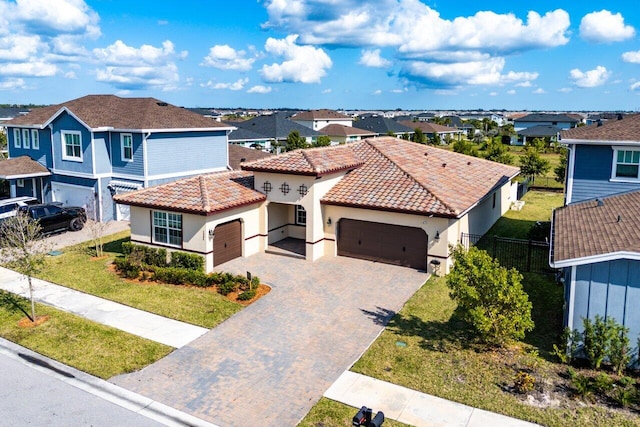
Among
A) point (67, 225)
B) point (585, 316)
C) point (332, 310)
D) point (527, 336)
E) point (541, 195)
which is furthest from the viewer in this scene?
point (541, 195)

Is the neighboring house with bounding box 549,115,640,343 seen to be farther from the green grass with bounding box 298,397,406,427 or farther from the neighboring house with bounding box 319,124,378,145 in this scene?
the neighboring house with bounding box 319,124,378,145

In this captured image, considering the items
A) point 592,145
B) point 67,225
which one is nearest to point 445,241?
point 592,145

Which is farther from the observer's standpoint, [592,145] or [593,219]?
[592,145]

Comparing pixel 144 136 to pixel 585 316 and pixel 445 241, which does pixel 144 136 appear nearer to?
pixel 445 241

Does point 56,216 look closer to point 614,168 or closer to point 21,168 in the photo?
point 21,168

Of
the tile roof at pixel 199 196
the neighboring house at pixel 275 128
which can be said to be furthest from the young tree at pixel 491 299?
the neighboring house at pixel 275 128

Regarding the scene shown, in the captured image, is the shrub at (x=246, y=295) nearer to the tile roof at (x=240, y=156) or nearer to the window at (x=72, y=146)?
the window at (x=72, y=146)

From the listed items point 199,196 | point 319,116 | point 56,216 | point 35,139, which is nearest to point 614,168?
point 199,196
